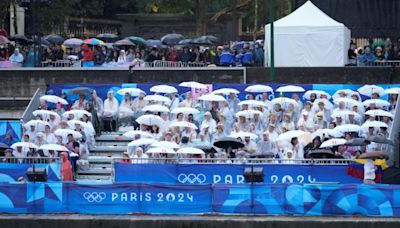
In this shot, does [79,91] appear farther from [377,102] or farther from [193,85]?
[377,102]

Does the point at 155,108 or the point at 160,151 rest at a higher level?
the point at 155,108

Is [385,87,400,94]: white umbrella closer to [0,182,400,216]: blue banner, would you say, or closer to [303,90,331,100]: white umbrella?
[303,90,331,100]: white umbrella

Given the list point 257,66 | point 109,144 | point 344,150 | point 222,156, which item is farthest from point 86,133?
point 257,66

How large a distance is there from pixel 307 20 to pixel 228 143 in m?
A: 12.3

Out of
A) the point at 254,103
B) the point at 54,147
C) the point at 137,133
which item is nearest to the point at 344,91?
the point at 254,103

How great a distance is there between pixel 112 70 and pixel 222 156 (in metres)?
10.7

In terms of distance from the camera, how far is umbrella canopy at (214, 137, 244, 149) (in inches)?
1352

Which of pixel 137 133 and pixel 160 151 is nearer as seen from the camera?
pixel 160 151

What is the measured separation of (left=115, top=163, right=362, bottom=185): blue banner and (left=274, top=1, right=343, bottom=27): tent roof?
43.8 ft

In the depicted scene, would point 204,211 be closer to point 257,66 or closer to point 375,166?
point 375,166

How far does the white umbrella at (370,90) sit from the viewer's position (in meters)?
39.4

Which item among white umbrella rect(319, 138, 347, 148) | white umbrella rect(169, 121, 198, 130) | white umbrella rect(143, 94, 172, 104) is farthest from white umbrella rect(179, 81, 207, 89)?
white umbrella rect(319, 138, 347, 148)

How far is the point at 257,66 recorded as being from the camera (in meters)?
45.4

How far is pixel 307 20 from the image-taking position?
4569 cm
